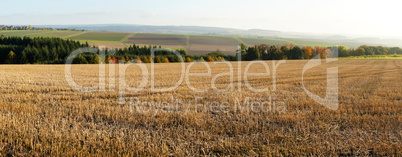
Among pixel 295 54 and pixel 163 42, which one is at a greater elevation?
pixel 163 42

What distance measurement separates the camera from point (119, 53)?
86562mm

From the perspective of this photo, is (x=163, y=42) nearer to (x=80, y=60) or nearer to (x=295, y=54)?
(x=295, y=54)

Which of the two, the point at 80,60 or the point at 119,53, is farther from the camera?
the point at 119,53

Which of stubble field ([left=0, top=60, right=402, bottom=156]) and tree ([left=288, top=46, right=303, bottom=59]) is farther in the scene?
tree ([left=288, top=46, right=303, bottom=59])

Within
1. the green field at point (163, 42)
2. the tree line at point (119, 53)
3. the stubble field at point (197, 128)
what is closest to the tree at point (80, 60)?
the tree line at point (119, 53)

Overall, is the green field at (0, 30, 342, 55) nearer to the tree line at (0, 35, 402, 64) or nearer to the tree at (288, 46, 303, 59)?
the tree line at (0, 35, 402, 64)

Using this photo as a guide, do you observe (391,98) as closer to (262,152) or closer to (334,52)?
(262,152)

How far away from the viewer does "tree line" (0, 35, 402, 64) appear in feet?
224

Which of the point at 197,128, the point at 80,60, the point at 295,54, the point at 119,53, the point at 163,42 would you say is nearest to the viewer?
the point at 197,128

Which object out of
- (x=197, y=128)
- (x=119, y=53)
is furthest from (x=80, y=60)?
(x=197, y=128)

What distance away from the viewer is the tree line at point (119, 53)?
68125mm

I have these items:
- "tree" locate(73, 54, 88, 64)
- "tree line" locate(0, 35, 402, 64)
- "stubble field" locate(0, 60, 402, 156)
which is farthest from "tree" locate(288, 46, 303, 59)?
"stubble field" locate(0, 60, 402, 156)

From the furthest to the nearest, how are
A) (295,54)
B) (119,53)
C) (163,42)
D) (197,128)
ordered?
(163,42) → (295,54) → (119,53) → (197,128)

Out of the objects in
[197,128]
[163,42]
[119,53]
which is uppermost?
[163,42]
